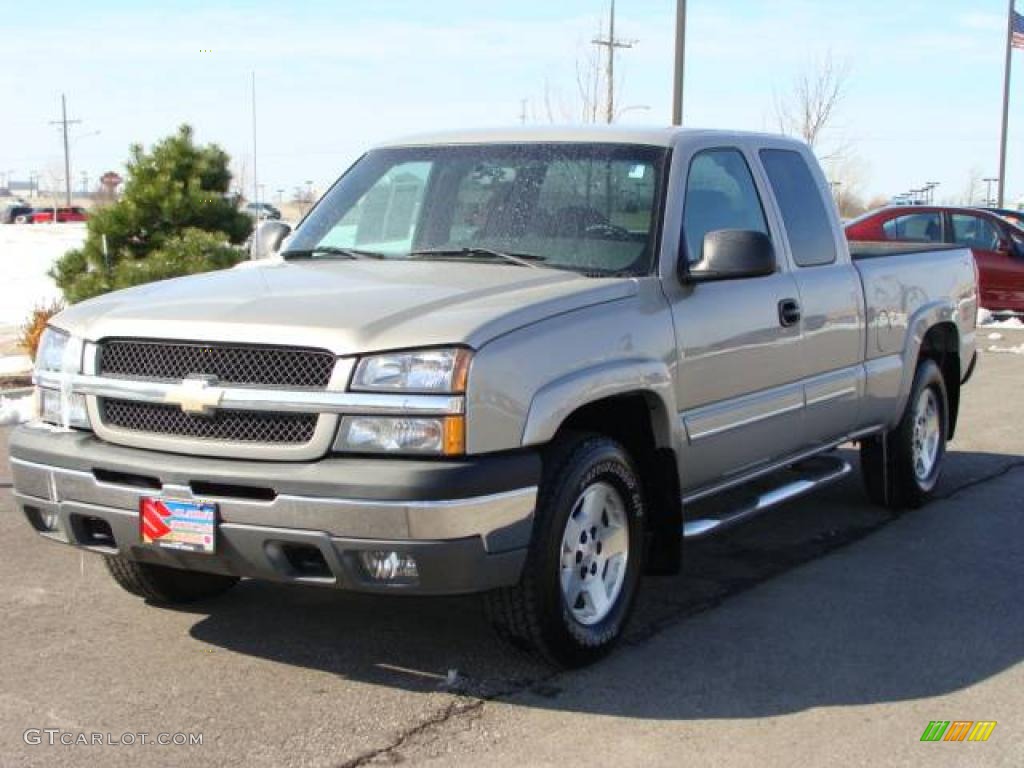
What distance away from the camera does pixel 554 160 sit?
18.6ft

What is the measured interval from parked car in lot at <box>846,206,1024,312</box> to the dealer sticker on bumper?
49.0 ft

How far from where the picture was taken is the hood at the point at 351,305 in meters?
4.30

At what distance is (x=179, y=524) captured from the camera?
4.39m

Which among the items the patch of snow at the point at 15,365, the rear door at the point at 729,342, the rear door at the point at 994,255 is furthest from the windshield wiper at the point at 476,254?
the rear door at the point at 994,255

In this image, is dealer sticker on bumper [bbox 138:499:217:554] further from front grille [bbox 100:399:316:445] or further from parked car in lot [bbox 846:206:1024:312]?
parked car in lot [bbox 846:206:1024:312]

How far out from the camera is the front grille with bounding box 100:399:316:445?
170 inches

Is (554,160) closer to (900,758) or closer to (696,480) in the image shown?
(696,480)

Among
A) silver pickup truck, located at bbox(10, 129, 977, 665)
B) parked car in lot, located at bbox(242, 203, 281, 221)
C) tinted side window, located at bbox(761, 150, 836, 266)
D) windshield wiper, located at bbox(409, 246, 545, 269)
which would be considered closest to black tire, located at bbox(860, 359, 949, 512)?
silver pickup truck, located at bbox(10, 129, 977, 665)

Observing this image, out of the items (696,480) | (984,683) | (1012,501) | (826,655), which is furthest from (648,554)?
(1012,501)

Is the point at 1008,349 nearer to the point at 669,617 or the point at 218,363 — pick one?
the point at 669,617

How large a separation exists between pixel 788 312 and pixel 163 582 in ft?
9.48

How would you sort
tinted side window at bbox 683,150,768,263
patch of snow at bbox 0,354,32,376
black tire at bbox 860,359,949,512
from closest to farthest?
tinted side window at bbox 683,150,768,263
black tire at bbox 860,359,949,512
patch of snow at bbox 0,354,32,376

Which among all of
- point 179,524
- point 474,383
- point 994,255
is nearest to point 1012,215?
point 994,255

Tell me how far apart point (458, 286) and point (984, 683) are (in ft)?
7.61
